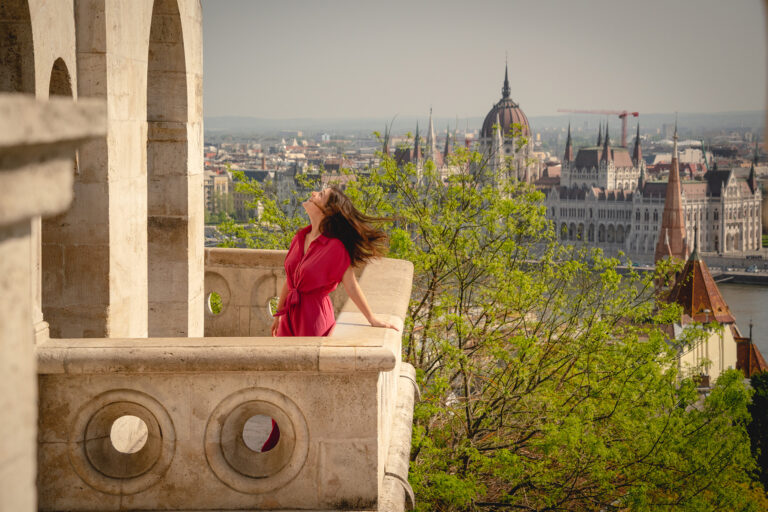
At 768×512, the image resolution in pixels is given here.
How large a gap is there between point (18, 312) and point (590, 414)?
10.3 metres

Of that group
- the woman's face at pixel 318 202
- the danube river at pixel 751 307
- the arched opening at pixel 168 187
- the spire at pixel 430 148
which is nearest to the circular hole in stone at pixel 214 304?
the arched opening at pixel 168 187

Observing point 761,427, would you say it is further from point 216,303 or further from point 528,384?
point 216,303

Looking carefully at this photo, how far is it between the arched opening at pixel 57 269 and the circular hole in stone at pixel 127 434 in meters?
0.57

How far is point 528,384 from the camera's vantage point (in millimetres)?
12414

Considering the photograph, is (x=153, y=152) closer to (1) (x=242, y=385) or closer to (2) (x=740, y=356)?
(1) (x=242, y=385)

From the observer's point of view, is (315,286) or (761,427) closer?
(315,286)

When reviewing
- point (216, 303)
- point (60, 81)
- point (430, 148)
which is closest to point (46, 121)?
point (60, 81)

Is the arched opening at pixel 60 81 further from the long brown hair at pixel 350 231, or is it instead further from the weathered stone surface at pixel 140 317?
the long brown hair at pixel 350 231

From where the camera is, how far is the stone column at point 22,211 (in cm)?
123

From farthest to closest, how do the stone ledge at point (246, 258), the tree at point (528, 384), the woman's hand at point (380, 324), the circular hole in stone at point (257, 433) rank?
the tree at point (528, 384) < the stone ledge at point (246, 258) < the circular hole in stone at point (257, 433) < the woman's hand at point (380, 324)

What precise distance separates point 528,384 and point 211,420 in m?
8.96

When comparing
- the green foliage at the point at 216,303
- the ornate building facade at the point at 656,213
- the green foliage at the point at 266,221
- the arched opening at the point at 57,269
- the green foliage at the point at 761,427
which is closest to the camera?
the arched opening at the point at 57,269

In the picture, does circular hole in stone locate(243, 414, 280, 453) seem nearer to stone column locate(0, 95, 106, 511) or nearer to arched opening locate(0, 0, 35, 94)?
arched opening locate(0, 0, 35, 94)

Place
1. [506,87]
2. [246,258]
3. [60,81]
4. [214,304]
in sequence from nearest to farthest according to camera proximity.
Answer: [60,81] → [246,258] → [214,304] → [506,87]
